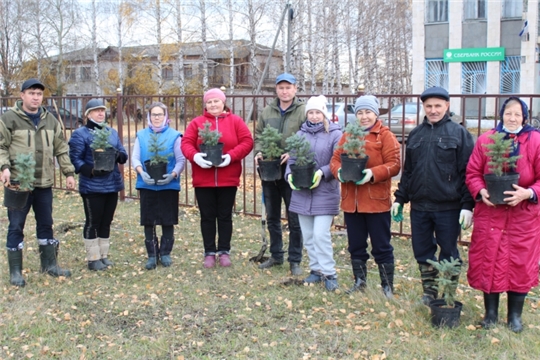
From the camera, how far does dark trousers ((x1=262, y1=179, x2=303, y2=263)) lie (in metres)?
5.36

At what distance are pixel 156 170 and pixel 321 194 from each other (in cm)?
166

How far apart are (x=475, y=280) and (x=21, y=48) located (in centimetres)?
3419

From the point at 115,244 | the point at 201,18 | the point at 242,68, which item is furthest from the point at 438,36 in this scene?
the point at 115,244

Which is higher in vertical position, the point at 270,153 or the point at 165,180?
the point at 270,153

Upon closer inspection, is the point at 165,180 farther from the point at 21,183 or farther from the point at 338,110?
the point at 338,110

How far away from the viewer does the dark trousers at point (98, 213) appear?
18.1 feet

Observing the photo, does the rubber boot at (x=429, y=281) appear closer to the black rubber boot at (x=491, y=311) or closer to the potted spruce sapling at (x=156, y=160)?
the black rubber boot at (x=491, y=311)

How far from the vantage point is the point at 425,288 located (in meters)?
4.38

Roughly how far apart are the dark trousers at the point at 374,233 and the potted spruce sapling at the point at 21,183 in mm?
2815

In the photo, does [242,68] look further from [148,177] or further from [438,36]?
[148,177]

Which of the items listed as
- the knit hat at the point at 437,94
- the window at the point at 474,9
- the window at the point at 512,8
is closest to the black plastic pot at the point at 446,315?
the knit hat at the point at 437,94

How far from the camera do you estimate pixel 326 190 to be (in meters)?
4.85

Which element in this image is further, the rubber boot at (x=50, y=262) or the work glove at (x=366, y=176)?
the rubber boot at (x=50, y=262)

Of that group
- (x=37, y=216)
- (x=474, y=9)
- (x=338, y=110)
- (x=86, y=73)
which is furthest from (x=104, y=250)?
(x=86, y=73)
